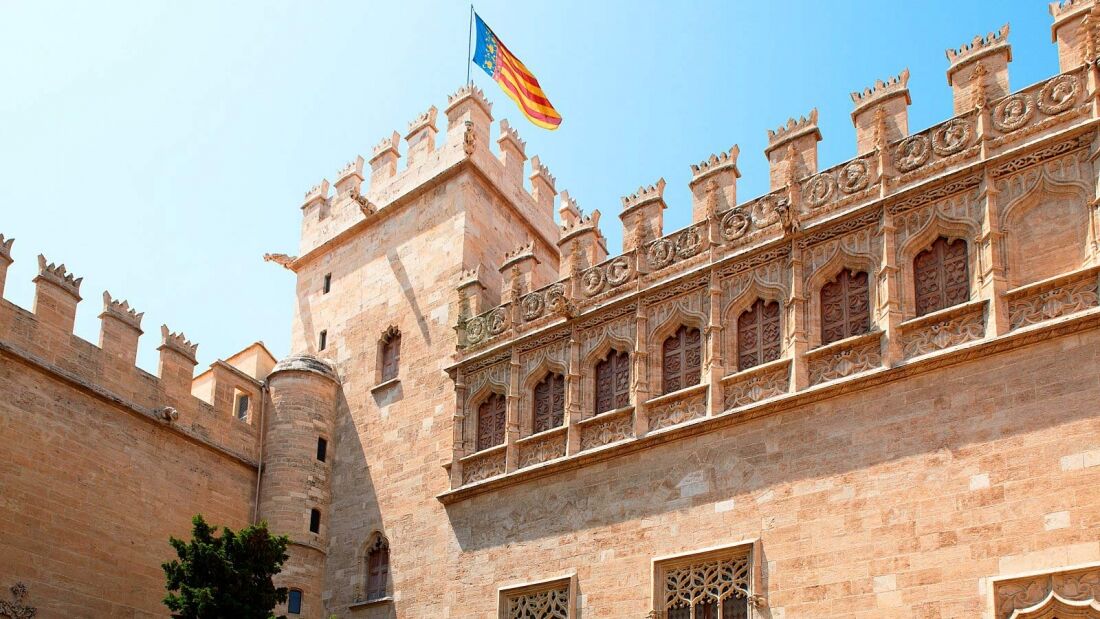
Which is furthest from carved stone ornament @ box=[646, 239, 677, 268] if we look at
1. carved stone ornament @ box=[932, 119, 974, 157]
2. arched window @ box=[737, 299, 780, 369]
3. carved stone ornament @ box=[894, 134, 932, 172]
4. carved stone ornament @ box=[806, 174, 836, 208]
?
carved stone ornament @ box=[932, 119, 974, 157]

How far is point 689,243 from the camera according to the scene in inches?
572

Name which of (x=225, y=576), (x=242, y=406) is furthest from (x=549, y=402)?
(x=242, y=406)

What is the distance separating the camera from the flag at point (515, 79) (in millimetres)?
18625

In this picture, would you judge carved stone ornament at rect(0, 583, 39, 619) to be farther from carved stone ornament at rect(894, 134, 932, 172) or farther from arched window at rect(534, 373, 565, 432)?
carved stone ornament at rect(894, 134, 932, 172)

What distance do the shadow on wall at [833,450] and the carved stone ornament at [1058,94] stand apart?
2479mm

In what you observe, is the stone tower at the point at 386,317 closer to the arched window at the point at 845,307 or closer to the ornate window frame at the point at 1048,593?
the arched window at the point at 845,307

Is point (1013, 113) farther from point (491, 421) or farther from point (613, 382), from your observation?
point (491, 421)

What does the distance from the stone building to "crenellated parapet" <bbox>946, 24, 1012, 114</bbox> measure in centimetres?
4

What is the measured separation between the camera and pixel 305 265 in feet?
66.4

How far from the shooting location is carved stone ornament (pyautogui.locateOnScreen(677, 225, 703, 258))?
14.4 metres

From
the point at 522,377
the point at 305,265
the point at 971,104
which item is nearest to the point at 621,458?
the point at 522,377

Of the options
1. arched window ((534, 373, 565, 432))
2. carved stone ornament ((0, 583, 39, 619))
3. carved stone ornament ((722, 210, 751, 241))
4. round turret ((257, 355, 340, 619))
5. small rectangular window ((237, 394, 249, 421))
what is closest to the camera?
carved stone ornament ((0, 583, 39, 619))

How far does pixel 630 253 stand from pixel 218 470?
22.0ft

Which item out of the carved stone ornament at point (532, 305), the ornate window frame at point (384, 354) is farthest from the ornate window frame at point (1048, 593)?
the ornate window frame at point (384, 354)
